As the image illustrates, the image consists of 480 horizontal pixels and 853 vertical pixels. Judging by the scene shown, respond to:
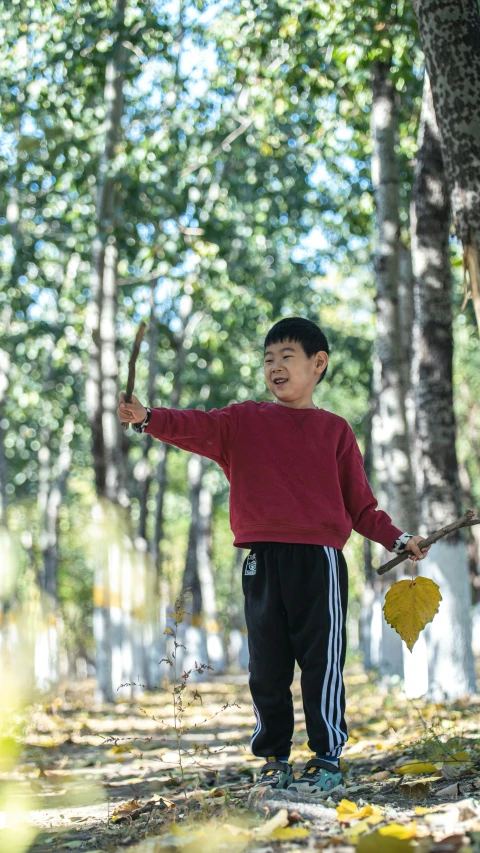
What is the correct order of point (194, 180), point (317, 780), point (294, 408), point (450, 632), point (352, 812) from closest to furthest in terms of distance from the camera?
1. point (352, 812)
2. point (317, 780)
3. point (294, 408)
4. point (450, 632)
5. point (194, 180)

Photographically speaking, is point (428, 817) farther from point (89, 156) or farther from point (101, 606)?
point (89, 156)

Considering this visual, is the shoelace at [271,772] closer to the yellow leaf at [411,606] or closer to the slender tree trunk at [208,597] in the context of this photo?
the yellow leaf at [411,606]

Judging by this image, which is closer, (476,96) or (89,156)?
(476,96)

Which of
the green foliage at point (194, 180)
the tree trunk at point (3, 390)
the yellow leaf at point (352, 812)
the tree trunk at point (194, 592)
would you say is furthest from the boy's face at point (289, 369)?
the tree trunk at point (194, 592)

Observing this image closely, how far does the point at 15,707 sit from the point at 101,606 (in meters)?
4.94

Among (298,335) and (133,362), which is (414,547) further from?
(133,362)

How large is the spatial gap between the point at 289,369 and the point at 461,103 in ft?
4.91

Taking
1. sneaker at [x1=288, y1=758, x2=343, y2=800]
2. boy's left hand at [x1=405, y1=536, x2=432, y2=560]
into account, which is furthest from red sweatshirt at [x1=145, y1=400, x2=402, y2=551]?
sneaker at [x1=288, y1=758, x2=343, y2=800]

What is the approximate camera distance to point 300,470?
397 centimetres

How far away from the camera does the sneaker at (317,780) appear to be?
144 inches

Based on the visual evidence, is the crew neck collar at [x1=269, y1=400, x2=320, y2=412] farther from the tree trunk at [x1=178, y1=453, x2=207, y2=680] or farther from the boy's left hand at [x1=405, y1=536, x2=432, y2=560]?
the tree trunk at [x1=178, y1=453, x2=207, y2=680]

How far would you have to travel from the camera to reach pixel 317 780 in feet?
12.3

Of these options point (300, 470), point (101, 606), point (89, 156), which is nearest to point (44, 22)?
point (89, 156)

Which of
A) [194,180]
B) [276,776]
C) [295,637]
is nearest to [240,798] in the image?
[276,776]
